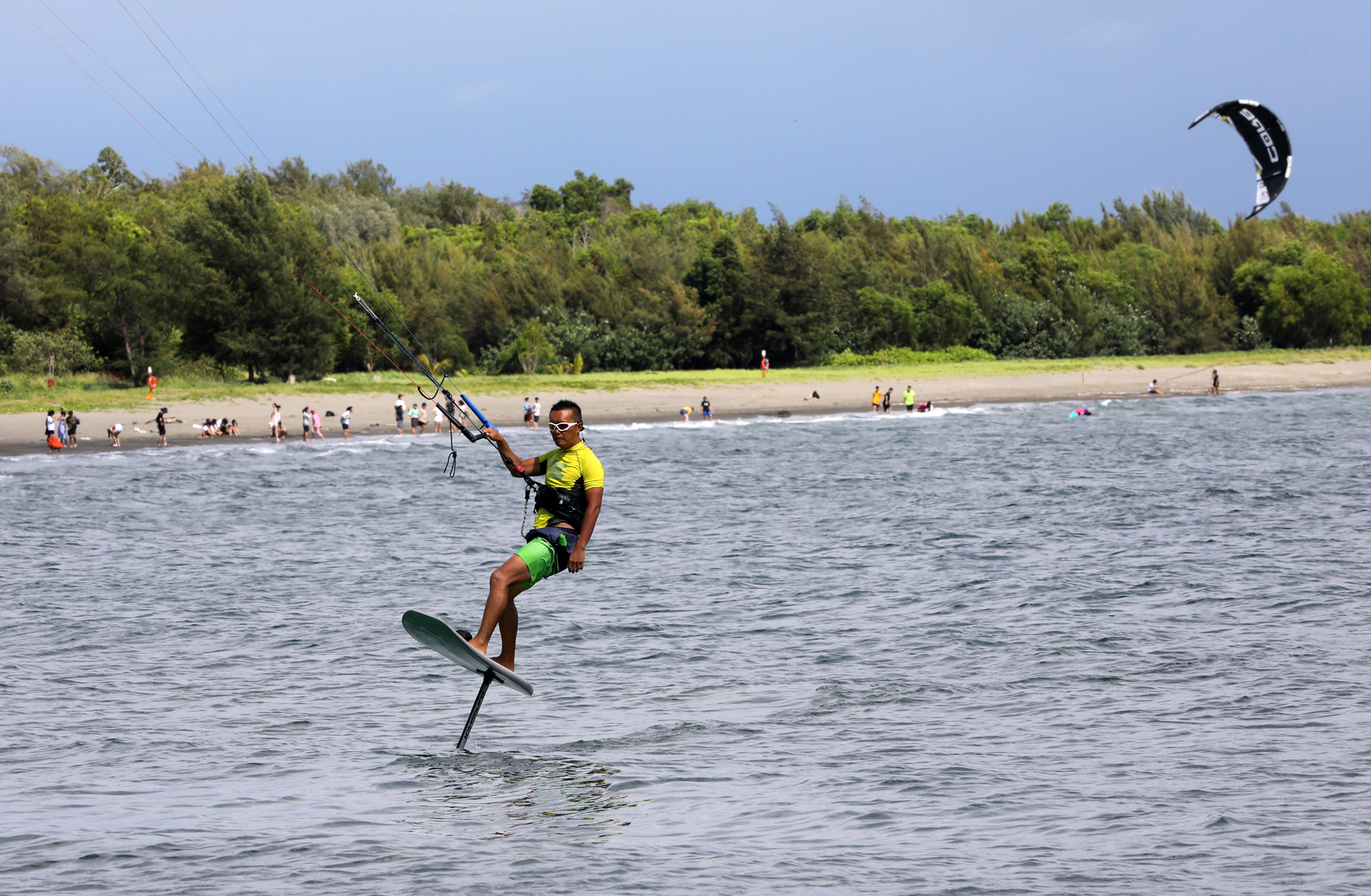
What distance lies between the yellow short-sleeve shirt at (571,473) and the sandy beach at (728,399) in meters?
Result: 33.9

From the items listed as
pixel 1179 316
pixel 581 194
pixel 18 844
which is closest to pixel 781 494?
pixel 18 844

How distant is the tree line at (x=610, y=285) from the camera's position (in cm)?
5244

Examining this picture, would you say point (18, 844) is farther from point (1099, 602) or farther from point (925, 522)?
point (925, 522)

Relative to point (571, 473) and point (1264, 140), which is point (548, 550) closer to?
point (571, 473)

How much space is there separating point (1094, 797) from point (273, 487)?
25.9 metres

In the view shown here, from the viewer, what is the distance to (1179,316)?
75125mm

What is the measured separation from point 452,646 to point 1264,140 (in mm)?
43481

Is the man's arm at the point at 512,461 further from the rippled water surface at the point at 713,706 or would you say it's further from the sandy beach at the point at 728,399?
the sandy beach at the point at 728,399

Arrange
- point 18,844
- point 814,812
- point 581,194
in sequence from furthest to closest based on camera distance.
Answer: point 581,194 → point 814,812 → point 18,844

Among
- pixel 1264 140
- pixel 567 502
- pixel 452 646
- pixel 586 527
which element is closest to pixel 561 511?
pixel 567 502

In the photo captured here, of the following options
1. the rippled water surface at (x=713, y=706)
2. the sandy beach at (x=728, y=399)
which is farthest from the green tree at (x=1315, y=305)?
the rippled water surface at (x=713, y=706)

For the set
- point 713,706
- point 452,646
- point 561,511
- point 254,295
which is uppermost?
point 254,295

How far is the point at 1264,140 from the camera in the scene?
44.9 meters

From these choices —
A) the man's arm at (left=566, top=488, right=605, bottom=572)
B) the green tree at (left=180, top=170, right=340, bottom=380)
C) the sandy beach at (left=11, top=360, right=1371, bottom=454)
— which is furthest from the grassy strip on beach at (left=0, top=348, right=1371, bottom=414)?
the man's arm at (left=566, top=488, right=605, bottom=572)
